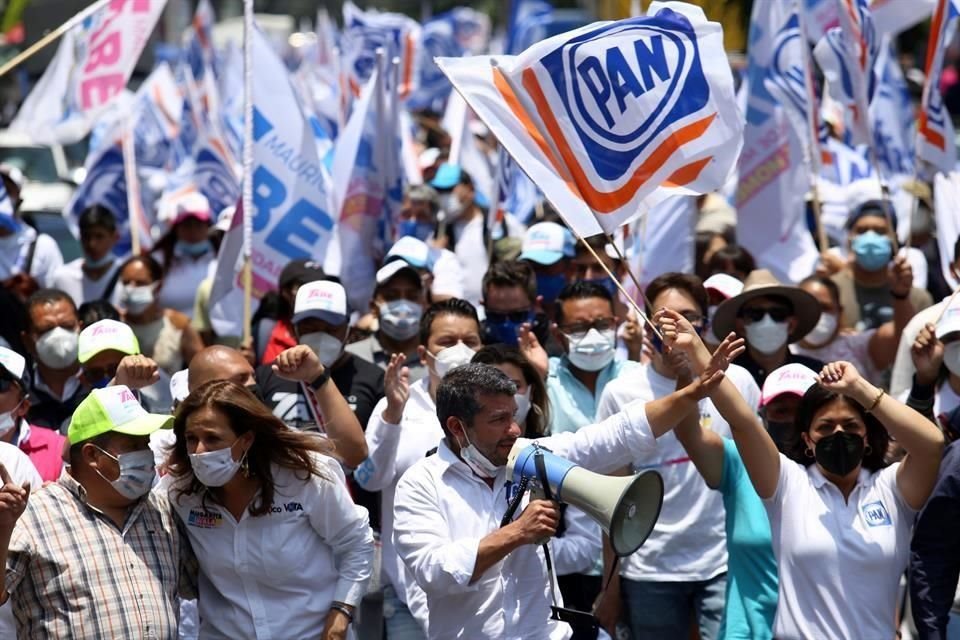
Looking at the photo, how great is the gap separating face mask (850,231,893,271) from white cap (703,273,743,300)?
127cm

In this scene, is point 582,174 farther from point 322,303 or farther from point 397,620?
point 397,620

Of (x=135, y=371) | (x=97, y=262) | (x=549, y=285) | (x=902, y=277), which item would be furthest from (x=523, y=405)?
(x=97, y=262)

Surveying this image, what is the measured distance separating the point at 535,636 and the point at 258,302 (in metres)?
3.78

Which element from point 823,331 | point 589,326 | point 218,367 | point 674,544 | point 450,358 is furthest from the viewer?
point 823,331

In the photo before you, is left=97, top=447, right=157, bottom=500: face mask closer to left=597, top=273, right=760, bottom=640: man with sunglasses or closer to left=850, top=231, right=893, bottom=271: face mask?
left=597, top=273, right=760, bottom=640: man with sunglasses

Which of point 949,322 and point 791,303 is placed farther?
point 791,303

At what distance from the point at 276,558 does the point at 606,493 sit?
1.07 m

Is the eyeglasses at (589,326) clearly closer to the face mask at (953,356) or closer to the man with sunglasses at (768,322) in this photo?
the man with sunglasses at (768,322)

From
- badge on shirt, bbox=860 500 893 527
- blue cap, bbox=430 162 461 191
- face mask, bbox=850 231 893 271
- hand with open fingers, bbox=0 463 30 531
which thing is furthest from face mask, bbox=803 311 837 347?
hand with open fingers, bbox=0 463 30 531

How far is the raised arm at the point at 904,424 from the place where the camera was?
5.06 meters

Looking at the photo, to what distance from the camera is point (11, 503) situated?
15.0ft

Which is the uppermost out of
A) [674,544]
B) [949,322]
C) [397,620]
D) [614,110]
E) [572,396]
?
[614,110]

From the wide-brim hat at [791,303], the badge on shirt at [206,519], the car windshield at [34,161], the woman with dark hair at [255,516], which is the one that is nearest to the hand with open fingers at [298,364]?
the woman with dark hair at [255,516]

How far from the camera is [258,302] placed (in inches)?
335
